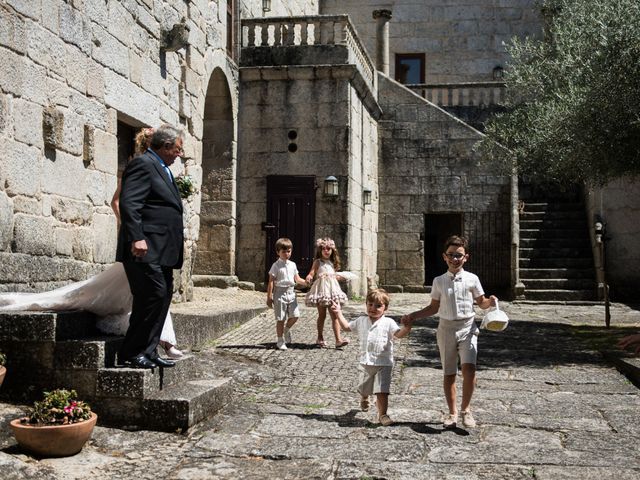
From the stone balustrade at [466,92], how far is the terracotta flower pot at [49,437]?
15.4 m

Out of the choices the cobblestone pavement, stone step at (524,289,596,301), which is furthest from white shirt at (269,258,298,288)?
stone step at (524,289,596,301)

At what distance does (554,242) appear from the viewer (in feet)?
53.7

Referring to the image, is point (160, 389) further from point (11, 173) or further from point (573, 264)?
point (573, 264)

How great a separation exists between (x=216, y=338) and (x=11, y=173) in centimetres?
316

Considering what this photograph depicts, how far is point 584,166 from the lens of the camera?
30.9ft

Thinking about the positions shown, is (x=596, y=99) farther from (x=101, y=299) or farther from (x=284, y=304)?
(x=101, y=299)

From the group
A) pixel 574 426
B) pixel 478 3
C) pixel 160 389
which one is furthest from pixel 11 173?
pixel 478 3

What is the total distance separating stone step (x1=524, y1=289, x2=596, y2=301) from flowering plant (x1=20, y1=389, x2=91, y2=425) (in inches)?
484

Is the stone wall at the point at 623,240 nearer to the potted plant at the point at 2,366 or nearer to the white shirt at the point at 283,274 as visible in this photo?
the white shirt at the point at 283,274

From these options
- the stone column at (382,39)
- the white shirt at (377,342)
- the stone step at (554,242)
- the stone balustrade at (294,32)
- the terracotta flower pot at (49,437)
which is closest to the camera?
the terracotta flower pot at (49,437)

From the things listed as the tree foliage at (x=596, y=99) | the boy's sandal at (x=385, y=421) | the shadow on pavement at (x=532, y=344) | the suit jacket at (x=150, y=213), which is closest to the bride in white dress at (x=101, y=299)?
the suit jacket at (x=150, y=213)

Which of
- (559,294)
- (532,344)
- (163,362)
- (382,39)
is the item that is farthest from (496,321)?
(382,39)

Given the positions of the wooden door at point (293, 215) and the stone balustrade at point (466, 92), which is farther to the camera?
the stone balustrade at point (466, 92)

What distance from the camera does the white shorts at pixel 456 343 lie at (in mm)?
5086
